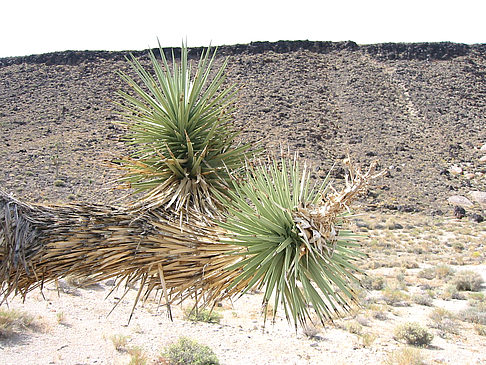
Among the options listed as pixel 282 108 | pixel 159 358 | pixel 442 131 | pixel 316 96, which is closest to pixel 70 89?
pixel 282 108

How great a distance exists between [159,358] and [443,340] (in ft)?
22.0

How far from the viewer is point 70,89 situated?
145 feet

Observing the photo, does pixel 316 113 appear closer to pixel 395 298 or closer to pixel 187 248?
pixel 395 298

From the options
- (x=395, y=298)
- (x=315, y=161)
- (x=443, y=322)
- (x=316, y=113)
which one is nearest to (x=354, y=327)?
(x=443, y=322)

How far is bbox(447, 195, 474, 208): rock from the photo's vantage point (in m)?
30.5

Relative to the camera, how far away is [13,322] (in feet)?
26.1

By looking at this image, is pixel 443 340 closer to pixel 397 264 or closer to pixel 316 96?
pixel 397 264

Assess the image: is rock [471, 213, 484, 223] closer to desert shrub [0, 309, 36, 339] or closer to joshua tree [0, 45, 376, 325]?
desert shrub [0, 309, 36, 339]

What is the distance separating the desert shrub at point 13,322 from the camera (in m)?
7.71

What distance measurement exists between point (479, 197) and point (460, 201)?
189 cm

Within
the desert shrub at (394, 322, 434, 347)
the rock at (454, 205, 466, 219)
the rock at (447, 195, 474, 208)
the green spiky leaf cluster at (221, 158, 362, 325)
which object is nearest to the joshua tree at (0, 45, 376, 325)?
the green spiky leaf cluster at (221, 158, 362, 325)

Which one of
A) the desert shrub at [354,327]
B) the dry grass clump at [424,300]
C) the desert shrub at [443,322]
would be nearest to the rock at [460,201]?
the dry grass clump at [424,300]

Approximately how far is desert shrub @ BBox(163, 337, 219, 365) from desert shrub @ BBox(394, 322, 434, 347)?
15.0ft

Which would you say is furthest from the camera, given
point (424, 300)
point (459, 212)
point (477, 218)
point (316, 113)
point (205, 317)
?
point (316, 113)
